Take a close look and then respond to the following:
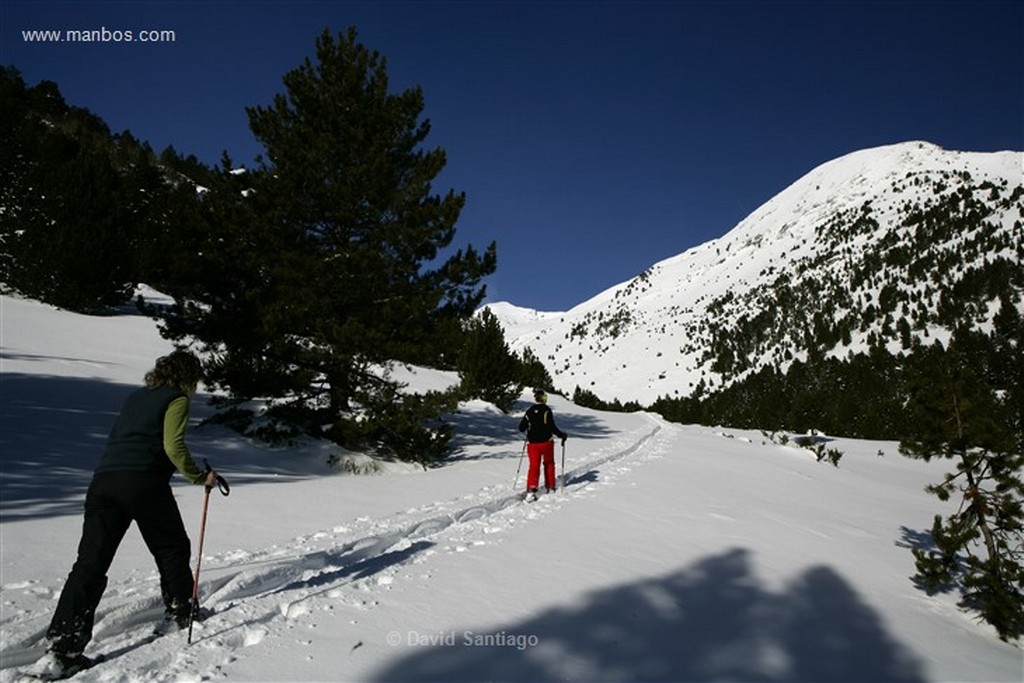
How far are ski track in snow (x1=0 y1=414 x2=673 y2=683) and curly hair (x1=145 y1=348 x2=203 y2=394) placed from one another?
5.59 feet

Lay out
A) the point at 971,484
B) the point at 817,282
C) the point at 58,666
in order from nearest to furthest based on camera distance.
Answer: the point at 58,666 < the point at 971,484 < the point at 817,282

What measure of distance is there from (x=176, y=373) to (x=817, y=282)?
117130 millimetres

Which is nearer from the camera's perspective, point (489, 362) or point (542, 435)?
point (542, 435)

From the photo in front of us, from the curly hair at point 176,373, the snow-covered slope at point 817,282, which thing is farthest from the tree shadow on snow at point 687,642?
the snow-covered slope at point 817,282

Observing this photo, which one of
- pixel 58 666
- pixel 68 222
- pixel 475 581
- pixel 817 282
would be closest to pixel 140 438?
pixel 58 666

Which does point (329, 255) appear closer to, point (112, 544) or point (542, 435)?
point (542, 435)

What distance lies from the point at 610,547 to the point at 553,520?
53.0 inches

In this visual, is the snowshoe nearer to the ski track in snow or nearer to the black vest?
Result: the ski track in snow

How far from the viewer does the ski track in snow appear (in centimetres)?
314

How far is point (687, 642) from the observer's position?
394 centimetres

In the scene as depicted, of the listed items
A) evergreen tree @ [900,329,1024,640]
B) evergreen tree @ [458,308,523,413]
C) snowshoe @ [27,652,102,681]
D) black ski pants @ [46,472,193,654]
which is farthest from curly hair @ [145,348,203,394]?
evergreen tree @ [458,308,523,413]

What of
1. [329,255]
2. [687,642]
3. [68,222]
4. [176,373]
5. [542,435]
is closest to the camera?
[176,373]

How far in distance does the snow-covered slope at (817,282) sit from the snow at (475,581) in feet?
249

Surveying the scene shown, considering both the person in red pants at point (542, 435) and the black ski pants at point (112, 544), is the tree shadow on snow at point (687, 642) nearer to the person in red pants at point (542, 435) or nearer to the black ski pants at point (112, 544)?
the black ski pants at point (112, 544)
